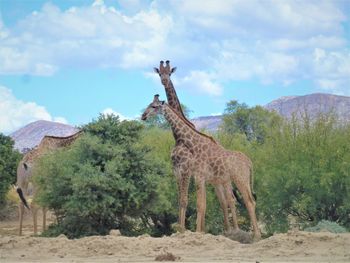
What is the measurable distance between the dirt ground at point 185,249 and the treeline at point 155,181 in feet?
8.00

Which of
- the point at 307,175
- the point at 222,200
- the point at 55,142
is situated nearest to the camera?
the point at 222,200

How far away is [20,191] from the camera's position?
83.0ft

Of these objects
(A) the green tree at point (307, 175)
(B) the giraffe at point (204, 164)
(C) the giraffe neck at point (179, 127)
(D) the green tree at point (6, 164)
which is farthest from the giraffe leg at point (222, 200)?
(D) the green tree at point (6, 164)

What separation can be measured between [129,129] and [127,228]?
124 inches

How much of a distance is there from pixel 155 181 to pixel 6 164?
1898 cm

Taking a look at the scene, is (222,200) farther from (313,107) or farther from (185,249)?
(313,107)

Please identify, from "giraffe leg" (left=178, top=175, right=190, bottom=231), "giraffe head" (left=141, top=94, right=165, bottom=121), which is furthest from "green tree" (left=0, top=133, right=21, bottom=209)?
"giraffe leg" (left=178, top=175, right=190, bottom=231)

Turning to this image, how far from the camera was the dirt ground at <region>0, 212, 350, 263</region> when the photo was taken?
1515cm

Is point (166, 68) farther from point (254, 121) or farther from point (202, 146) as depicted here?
→ point (254, 121)

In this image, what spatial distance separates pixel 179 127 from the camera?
19.9 metres

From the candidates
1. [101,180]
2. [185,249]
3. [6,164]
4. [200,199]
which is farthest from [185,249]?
[6,164]

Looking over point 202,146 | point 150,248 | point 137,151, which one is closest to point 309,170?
point 202,146

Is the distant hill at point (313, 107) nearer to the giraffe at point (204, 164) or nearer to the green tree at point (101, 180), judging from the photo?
the giraffe at point (204, 164)

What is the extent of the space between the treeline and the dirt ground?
2.44 m
